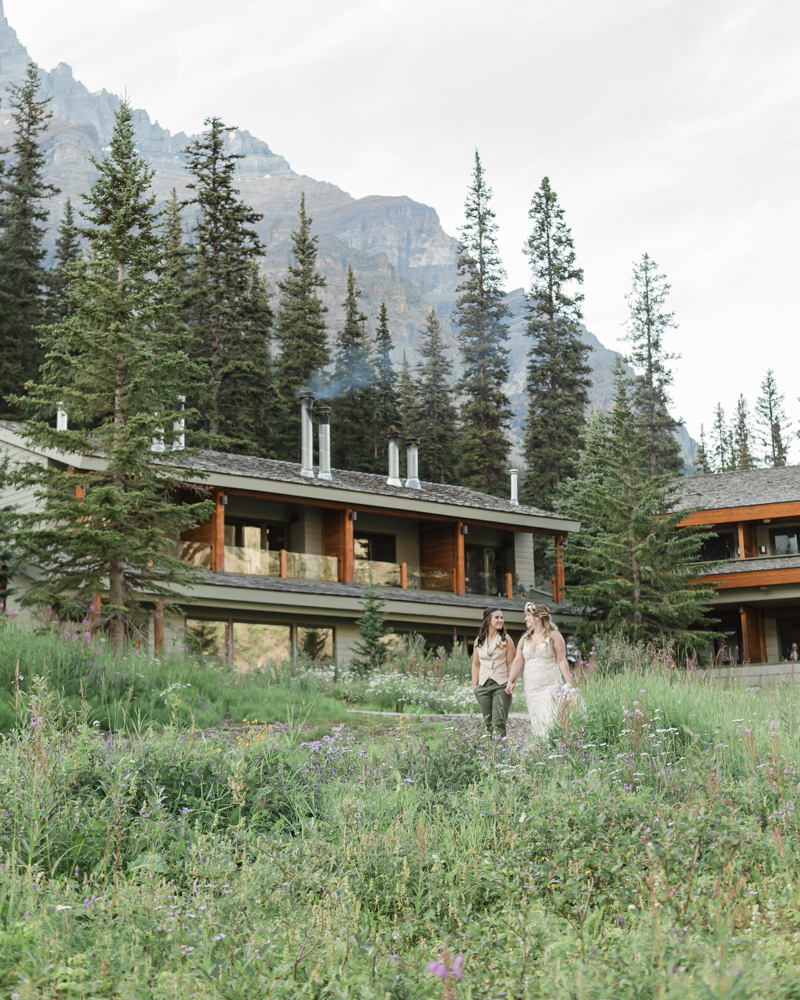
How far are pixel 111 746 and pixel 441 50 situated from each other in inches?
696

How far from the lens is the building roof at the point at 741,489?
33.8 m

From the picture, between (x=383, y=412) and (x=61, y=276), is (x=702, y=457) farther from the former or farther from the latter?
(x=61, y=276)

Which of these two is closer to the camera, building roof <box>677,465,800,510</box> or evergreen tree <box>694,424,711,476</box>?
building roof <box>677,465,800,510</box>

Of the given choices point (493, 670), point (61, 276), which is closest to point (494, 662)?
point (493, 670)

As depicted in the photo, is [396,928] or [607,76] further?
[607,76]

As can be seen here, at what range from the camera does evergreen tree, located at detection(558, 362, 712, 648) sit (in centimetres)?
2653

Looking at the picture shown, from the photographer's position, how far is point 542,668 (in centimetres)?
944

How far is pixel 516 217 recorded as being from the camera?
54969 millimetres

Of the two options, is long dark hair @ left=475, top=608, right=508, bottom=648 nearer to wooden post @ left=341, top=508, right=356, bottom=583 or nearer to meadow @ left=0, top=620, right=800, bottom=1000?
meadow @ left=0, top=620, right=800, bottom=1000

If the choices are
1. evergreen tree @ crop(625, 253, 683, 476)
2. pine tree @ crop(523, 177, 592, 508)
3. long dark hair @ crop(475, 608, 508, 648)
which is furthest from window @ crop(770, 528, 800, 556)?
long dark hair @ crop(475, 608, 508, 648)

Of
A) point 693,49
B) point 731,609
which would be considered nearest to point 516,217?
point 731,609

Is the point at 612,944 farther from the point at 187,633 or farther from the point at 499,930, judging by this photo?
the point at 187,633

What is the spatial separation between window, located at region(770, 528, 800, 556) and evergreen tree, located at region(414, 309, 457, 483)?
19.5 metres

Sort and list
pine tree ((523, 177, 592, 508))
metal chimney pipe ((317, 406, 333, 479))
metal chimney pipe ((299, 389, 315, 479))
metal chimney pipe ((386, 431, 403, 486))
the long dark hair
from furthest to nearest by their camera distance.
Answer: pine tree ((523, 177, 592, 508)), metal chimney pipe ((386, 431, 403, 486)), metal chimney pipe ((317, 406, 333, 479)), metal chimney pipe ((299, 389, 315, 479)), the long dark hair
